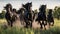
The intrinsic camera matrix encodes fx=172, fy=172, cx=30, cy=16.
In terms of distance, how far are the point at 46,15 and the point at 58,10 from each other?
0.36 ft

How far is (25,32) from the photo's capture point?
145cm

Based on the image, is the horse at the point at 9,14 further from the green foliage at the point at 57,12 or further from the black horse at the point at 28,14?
the green foliage at the point at 57,12

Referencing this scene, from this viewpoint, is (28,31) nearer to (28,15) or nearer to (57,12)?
(28,15)

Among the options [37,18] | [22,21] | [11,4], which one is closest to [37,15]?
[37,18]

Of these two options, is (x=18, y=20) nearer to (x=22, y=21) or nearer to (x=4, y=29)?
(x=22, y=21)

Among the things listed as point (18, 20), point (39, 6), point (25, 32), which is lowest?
point (25, 32)

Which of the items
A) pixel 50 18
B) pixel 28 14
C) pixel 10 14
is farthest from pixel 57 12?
pixel 10 14

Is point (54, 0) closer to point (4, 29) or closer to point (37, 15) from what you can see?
point (37, 15)

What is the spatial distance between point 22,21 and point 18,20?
4cm

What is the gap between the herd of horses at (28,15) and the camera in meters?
1.45

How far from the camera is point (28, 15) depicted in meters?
1.45

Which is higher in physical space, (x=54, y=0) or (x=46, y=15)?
(x=54, y=0)

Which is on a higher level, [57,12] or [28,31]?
[57,12]

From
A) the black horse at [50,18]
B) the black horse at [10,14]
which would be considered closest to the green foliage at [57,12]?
the black horse at [50,18]
